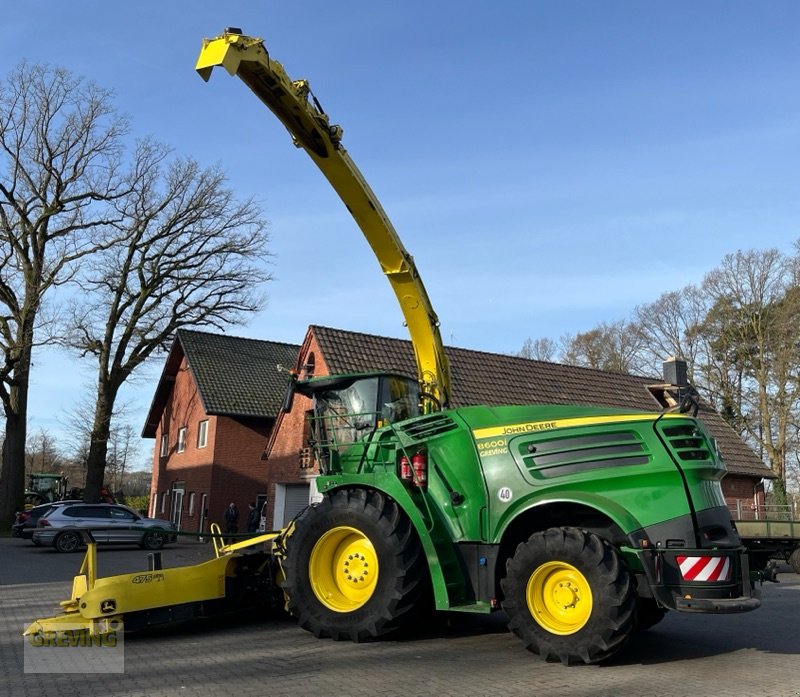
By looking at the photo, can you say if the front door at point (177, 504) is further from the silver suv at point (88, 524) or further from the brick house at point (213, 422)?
the silver suv at point (88, 524)

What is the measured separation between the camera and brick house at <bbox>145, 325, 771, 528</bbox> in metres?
22.4

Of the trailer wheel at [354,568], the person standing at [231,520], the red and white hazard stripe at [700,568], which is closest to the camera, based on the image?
the red and white hazard stripe at [700,568]

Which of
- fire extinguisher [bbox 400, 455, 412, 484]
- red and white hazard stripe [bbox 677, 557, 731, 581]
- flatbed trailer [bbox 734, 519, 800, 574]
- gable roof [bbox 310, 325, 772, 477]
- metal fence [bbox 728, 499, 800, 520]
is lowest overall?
flatbed trailer [bbox 734, 519, 800, 574]

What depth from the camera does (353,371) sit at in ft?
72.6

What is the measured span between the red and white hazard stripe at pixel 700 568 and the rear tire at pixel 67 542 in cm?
2017

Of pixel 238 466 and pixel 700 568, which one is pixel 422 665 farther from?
pixel 238 466

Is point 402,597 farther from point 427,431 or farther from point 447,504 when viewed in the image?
point 427,431

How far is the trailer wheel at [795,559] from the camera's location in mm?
16359

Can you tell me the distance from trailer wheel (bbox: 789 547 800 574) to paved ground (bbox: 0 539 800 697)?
740cm

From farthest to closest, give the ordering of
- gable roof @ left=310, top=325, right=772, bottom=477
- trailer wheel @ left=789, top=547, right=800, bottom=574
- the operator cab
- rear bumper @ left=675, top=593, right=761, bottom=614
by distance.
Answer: gable roof @ left=310, top=325, right=772, bottom=477
trailer wheel @ left=789, top=547, right=800, bottom=574
the operator cab
rear bumper @ left=675, top=593, right=761, bottom=614

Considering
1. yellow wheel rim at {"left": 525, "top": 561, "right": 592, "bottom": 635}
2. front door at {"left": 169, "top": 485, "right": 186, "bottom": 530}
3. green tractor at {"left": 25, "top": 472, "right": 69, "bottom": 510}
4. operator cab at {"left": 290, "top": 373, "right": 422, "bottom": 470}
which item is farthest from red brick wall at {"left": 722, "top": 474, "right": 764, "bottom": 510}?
green tractor at {"left": 25, "top": 472, "right": 69, "bottom": 510}

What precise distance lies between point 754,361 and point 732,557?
3533cm

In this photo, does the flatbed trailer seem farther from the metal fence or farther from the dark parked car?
the dark parked car

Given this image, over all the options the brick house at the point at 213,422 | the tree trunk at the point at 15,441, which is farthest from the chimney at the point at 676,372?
the tree trunk at the point at 15,441
